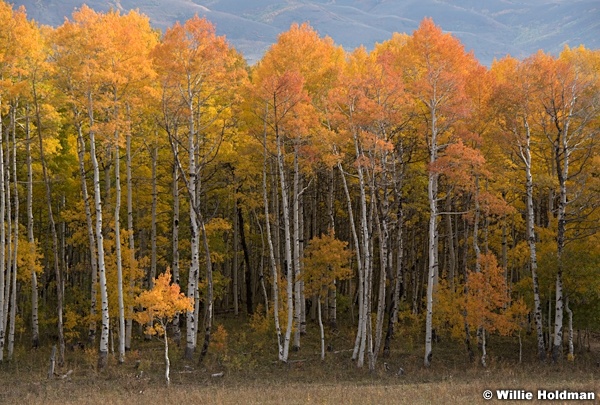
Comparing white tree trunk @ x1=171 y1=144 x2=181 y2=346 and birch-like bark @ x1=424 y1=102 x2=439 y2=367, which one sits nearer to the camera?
birch-like bark @ x1=424 y1=102 x2=439 y2=367

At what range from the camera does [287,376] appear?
795 inches

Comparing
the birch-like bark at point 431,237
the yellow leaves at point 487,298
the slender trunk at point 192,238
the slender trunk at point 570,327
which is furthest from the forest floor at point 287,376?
the yellow leaves at point 487,298

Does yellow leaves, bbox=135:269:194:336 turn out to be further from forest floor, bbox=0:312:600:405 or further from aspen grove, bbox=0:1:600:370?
forest floor, bbox=0:312:600:405

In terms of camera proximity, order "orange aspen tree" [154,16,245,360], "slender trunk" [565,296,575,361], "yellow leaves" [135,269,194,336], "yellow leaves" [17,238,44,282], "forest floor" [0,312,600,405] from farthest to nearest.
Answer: "slender trunk" [565,296,575,361] → "yellow leaves" [17,238,44,282] → "orange aspen tree" [154,16,245,360] → "yellow leaves" [135,269,194,336] → "forest floor" [0,312,600,405]

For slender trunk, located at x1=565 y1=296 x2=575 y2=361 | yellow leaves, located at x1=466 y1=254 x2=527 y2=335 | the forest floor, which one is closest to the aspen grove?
yellow leaves, located at x1=466 y1=254 x2=527 y2=335

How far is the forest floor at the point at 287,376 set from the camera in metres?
15.7

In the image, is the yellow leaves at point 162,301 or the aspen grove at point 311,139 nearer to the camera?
the yellow leaves at point 162,301

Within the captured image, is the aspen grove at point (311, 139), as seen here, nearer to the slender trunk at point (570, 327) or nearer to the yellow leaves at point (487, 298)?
the yellow leaves at point (487, 298)

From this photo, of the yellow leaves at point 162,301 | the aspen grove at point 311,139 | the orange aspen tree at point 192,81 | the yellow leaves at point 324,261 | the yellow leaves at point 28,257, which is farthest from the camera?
the yellow leaves at point 324,261

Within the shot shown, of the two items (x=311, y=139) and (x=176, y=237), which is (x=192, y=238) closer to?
(x=176, y=237)

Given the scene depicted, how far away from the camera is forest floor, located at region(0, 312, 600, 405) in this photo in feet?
51.6

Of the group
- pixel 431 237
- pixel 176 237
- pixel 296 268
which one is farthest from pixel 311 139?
pixel 176 237

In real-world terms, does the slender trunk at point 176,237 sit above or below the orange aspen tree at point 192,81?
below

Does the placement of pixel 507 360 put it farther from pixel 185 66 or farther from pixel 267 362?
pixel 185 66
